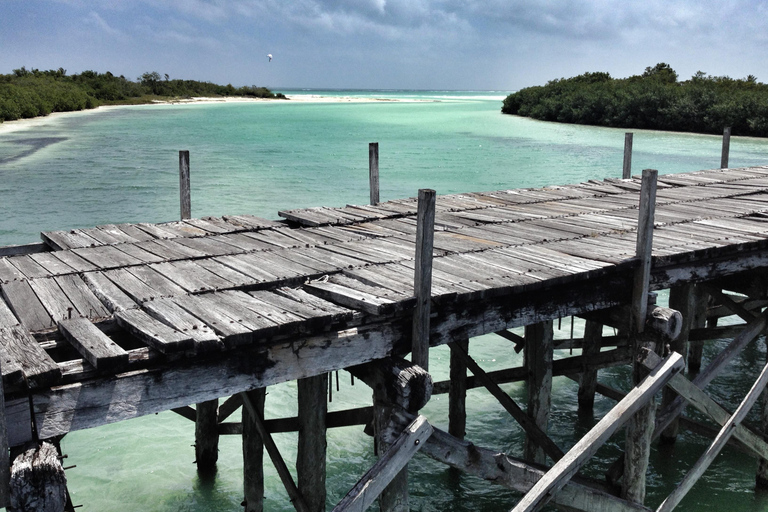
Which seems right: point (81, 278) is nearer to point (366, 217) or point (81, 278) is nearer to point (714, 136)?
point (366, 217)

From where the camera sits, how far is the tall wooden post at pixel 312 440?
5.77 metres

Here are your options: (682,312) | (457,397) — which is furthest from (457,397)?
(682,312)

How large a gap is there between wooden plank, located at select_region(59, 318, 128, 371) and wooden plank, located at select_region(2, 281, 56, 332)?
7.4 inches

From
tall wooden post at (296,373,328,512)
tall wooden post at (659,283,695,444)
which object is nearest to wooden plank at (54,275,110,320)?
tall wooden post at (296,373,328,512)

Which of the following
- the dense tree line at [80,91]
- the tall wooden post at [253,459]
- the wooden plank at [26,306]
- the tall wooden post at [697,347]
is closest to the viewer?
the wooden plank at [26,306]

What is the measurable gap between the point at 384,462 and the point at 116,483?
15.3 ft

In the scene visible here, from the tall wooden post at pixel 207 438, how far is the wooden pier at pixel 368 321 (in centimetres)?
2

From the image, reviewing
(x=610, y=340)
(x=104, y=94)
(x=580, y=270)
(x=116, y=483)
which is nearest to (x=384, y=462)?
(x=580, y=270)

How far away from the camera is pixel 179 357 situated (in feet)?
13.3

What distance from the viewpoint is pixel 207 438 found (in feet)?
25.9

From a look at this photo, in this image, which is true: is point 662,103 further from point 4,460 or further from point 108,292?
point 4,460

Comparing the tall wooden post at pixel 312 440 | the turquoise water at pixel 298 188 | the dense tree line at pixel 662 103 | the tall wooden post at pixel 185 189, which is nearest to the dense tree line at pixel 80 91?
the turquoise water at pixel 298 188

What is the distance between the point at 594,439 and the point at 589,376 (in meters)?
4.40

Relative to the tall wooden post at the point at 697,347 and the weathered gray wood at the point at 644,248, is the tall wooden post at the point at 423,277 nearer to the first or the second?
the weathered gray wood at the point at 644,248
